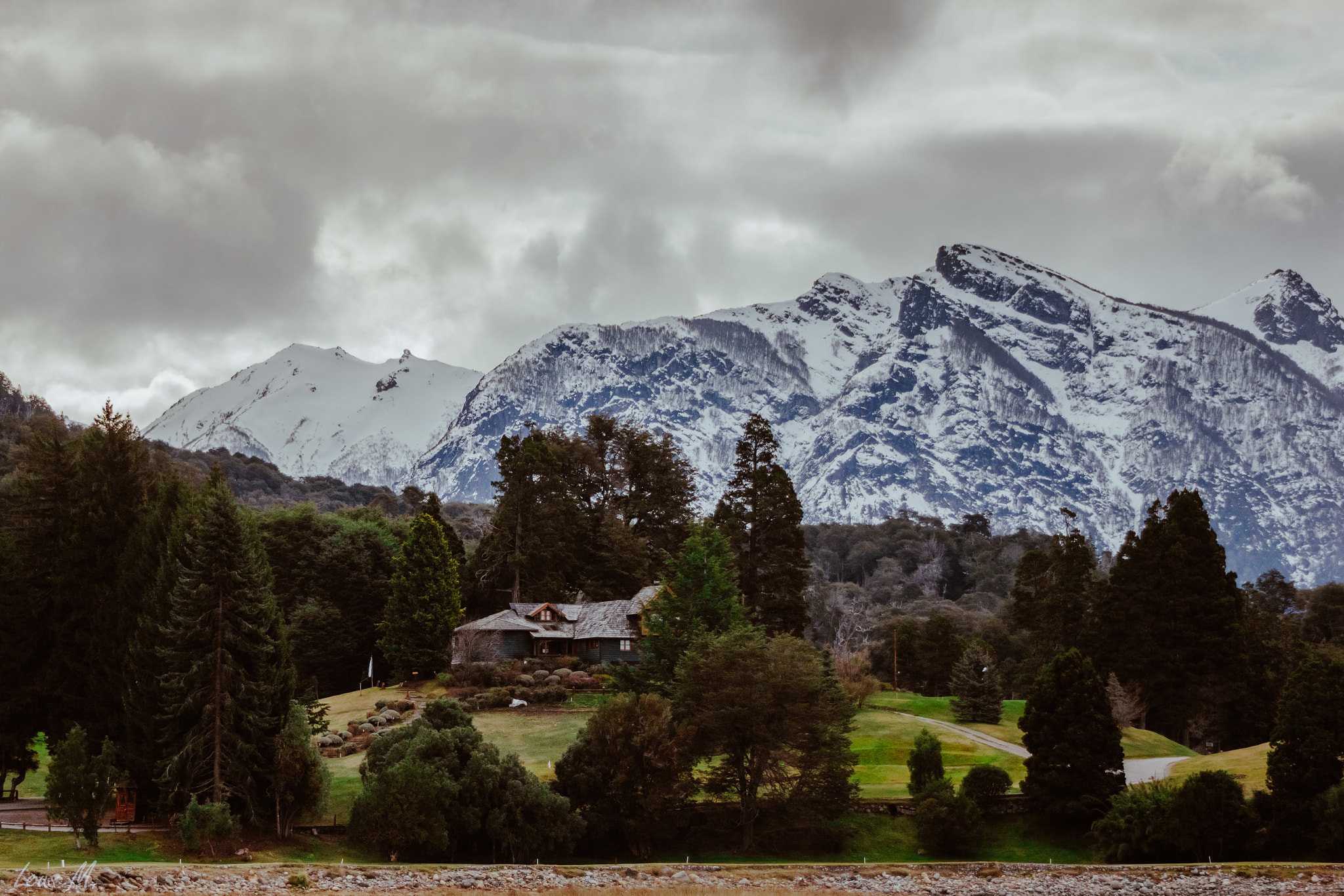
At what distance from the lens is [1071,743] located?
4209cm

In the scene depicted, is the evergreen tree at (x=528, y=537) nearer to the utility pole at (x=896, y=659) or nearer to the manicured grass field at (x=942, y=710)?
the utility pole at (x=896, y=659)

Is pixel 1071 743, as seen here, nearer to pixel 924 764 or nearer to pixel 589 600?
pixel 924 764

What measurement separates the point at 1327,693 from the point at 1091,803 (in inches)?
347

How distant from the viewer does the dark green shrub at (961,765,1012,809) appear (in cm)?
4212

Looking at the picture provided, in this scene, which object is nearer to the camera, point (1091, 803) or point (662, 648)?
point (1091, 803)

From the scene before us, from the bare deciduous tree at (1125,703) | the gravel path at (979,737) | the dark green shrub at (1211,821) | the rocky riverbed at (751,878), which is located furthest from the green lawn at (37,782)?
the bare deciduous tree at (1125,703)

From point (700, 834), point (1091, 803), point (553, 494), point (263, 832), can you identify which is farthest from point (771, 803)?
point (553, 494)

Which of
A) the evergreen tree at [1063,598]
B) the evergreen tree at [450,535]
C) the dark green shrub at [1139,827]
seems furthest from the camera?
the evergreen tree at [450,535]

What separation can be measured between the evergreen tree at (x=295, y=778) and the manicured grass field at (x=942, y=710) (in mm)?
33682

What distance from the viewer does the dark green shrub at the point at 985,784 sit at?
42.1 metres

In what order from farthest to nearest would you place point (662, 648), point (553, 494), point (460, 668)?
point (553, 494) → point (460, 668) → point (662, 648)

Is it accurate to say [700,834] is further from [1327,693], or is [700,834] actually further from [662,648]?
[1327,693]

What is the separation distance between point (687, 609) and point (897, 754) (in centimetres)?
1198

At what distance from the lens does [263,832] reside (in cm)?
3525
